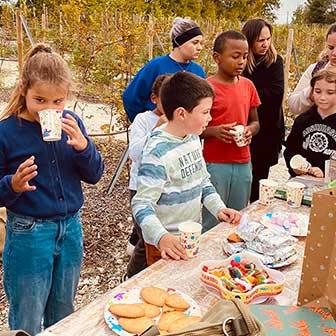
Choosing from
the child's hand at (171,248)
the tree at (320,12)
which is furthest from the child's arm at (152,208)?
the tree at (320,12)

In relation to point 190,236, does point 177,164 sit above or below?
above

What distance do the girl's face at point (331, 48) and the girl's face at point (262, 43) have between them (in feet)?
1.32

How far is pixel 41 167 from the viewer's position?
68.3 inches

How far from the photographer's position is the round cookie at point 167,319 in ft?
4.09

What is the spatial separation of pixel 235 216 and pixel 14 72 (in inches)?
403

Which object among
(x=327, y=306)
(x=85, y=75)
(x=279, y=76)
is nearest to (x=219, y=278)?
(x=327, y=306)

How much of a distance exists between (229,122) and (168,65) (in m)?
0.56

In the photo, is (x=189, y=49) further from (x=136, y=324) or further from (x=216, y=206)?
(x=136, y=324)

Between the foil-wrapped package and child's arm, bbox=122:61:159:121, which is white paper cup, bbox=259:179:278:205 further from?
child's arm, bbox=122:61:159:121

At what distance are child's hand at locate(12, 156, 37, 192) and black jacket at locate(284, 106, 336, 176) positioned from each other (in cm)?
166

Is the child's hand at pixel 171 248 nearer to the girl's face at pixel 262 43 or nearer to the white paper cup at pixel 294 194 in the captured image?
the white paper cup at pixel 294 194

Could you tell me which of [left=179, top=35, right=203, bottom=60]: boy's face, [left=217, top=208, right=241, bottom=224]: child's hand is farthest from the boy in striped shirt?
[left=179, top=35, right=203, bottom=60]: boy's face

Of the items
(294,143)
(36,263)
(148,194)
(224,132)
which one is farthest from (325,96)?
(36,263)

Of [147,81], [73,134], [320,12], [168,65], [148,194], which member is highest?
[320,12]
